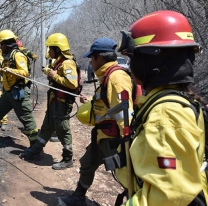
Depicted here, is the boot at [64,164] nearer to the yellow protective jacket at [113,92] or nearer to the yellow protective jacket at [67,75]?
the yellow protective jacket at [67,75]

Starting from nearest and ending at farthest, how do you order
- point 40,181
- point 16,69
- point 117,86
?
point 117,86, point 40,181, point 16,69

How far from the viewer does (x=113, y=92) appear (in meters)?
2.99

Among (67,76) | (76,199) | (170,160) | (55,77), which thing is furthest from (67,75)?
(170,160)

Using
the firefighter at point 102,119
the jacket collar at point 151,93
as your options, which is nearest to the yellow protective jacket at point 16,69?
the firefighter at point 102,119

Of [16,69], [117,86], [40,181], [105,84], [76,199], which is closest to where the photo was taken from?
[117,86]

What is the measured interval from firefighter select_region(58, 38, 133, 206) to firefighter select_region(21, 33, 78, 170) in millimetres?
1302

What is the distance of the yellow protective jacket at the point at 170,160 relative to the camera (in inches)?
52.4

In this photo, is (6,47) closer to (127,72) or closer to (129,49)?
(127,72)

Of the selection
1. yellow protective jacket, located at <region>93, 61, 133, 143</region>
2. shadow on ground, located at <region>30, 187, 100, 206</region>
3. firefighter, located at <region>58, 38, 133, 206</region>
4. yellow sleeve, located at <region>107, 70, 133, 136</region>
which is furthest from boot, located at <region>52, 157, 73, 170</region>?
yellow sleeve, located at <region>107, 70, 133, 136</region>

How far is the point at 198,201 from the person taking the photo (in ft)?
5.02

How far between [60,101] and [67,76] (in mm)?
517

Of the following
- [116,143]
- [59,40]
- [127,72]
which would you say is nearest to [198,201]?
[116,143]

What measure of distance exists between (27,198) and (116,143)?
1.64 meters

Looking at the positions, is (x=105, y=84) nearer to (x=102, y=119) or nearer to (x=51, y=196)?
(x=102, y=119)
